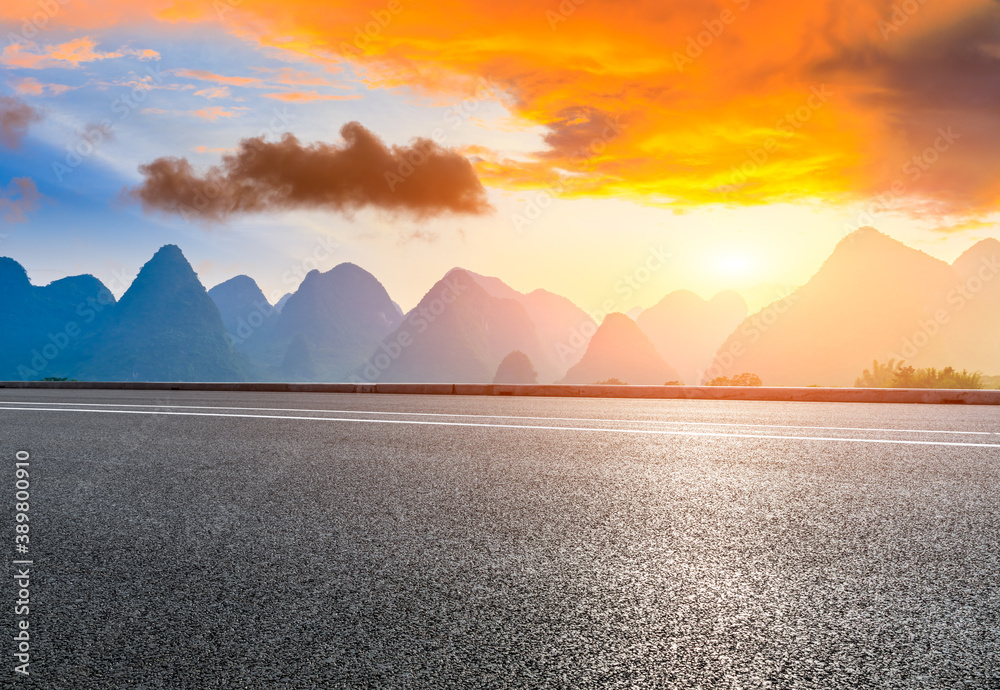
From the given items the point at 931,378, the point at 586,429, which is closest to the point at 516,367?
the point at 931,378

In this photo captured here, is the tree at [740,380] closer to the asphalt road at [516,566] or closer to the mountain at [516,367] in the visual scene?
the asphalt road at [516,566]

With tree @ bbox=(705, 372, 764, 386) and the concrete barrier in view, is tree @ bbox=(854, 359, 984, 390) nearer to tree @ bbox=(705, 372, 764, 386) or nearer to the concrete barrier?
tree @ bbox=(705, 372, 764, 386)

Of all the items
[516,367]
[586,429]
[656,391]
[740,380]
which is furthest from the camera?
[516,367]

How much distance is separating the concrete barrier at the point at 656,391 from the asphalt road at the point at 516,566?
687cm

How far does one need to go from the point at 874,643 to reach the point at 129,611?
296cm

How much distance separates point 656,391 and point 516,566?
13901mm

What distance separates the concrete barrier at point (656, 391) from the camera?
14.5m

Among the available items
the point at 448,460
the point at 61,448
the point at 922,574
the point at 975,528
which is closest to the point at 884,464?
the point at 975,528

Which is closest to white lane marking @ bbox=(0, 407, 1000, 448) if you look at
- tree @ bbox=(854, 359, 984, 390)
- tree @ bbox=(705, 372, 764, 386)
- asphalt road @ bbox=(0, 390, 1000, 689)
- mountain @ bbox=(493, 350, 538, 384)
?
asphalt road @ bbox=(0, 390, 1000, 689)

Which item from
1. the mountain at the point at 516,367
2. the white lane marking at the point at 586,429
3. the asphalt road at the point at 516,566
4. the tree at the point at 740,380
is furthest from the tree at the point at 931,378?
the mountain at the point at 516,367

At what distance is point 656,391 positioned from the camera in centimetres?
1723

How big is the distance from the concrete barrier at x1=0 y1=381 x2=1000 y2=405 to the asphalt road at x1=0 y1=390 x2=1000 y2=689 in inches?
270

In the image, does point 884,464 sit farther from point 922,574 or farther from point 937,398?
point 937,398

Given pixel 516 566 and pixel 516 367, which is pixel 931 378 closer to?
pixel 516 566
